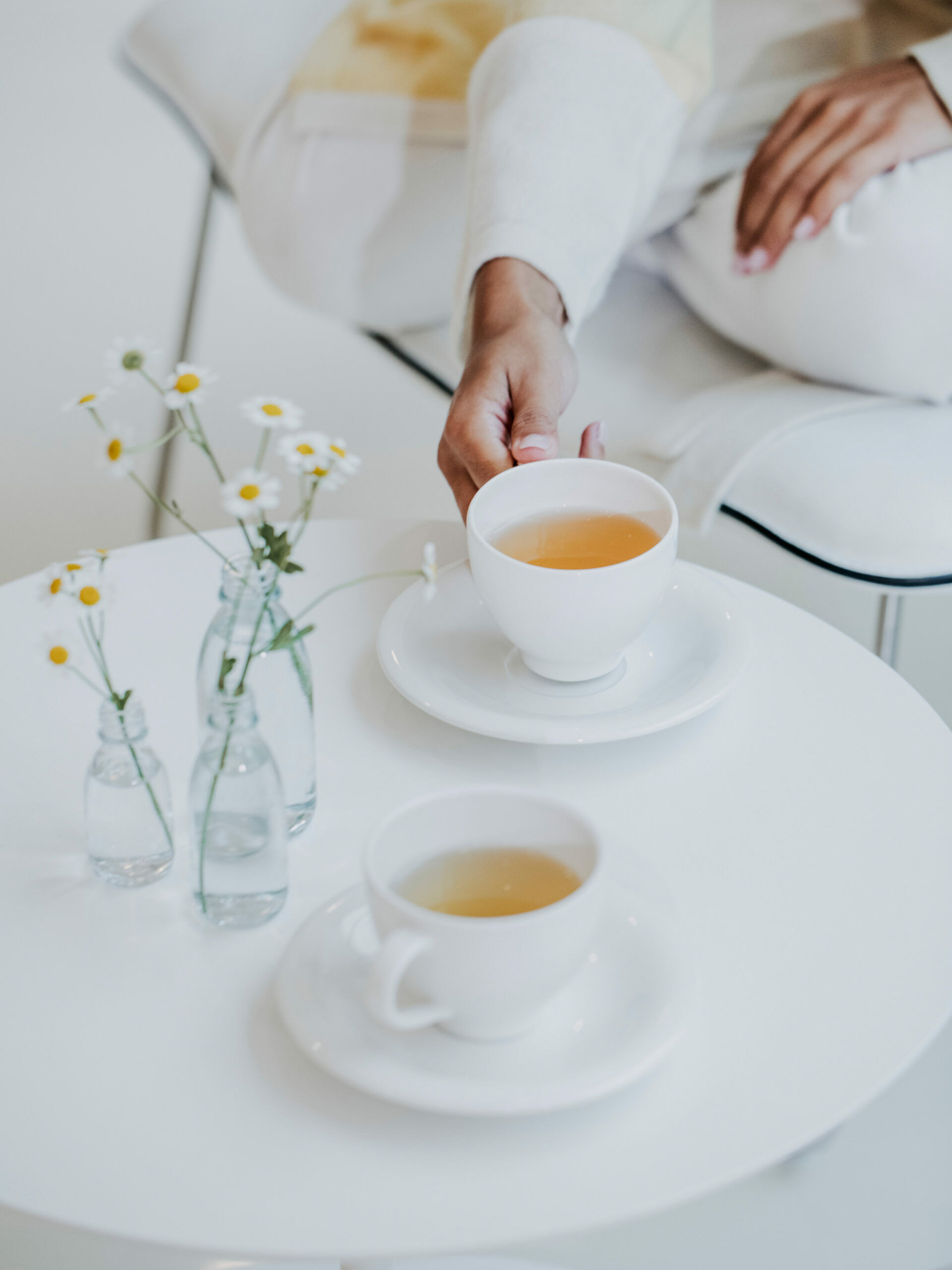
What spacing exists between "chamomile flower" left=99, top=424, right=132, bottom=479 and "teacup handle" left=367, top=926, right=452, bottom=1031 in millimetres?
219

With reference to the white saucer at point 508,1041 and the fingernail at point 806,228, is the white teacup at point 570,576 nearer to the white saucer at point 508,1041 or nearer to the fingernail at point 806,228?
the white saucer at point 508,1041

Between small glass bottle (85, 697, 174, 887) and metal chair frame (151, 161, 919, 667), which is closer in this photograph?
small glass bottle (85, 697, 174, 887)

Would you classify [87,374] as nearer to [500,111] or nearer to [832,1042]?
[500,111]

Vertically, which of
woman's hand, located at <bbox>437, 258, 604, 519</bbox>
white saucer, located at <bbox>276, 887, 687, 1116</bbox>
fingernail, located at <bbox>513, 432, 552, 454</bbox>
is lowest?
white saucer, located at <bbox>276, 887, 687, 1116</bbox>

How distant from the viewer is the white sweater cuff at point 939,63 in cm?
108

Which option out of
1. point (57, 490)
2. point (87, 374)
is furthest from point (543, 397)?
point (87, 374)

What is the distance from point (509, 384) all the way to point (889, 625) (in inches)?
15.5

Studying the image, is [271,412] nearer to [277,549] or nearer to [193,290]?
[277,549]

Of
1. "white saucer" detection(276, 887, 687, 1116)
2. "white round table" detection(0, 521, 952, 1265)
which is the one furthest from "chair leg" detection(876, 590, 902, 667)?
"white saucer" detection(276, 887, 687, 1116)

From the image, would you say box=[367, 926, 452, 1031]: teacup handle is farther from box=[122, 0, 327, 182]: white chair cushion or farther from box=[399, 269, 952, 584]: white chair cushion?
box=[122, 0, 327, 182]: white chair cushion

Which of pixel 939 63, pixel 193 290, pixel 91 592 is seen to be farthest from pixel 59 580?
pixel 193 290

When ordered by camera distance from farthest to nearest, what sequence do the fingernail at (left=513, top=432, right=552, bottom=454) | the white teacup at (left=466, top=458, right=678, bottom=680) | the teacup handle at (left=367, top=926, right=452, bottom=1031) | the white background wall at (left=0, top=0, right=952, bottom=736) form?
1. the white background wall at (left=0, top=0, right=952, bottom=736)
2. the fingernail at (left=513, top=432, right=552, bottom=454)
3. the white teacup at (left=466, top=458, right=678, bottom=680)
4. the teacup handle at (left=367, top=926, right=452, bottom=1031)

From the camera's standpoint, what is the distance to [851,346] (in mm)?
1039

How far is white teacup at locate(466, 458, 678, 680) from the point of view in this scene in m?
0.64
